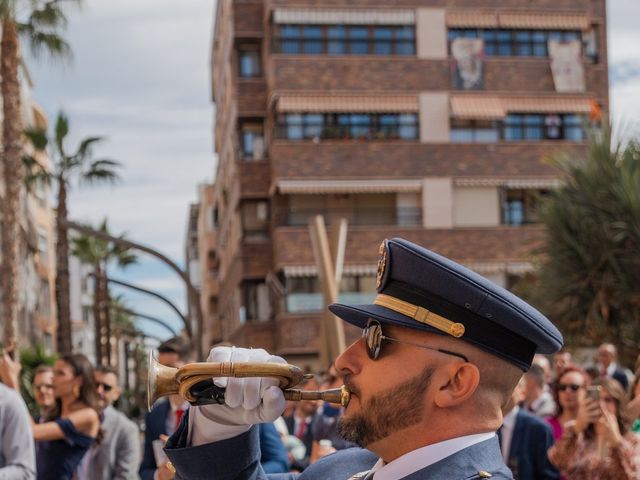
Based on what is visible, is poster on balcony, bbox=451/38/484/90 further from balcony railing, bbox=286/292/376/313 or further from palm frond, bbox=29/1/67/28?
palm frond, bbox=29/1/67/28

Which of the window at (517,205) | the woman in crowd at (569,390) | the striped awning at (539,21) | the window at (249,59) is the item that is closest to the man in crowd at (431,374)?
the woman in crowd at (569,390)

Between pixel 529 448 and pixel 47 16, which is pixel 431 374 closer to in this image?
pixel 529 448

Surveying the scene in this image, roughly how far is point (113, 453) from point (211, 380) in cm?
565

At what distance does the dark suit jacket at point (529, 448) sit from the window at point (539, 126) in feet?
111

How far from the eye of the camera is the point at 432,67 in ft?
133

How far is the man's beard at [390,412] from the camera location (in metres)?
2.76

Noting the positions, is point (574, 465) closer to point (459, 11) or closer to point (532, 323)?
point (532, 323)

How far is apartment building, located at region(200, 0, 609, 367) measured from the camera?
3928 centimetres

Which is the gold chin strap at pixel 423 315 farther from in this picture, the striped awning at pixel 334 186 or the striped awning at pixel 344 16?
the striped awning at pixel 344 16

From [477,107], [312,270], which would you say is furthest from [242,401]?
[477,107]

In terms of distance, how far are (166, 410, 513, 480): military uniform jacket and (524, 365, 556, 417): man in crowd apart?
7060mm

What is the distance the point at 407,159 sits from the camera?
4003 centimetres

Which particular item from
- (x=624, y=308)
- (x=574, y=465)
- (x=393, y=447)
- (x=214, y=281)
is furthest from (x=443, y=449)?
(x=214, y=281)

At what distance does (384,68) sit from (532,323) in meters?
37.8
